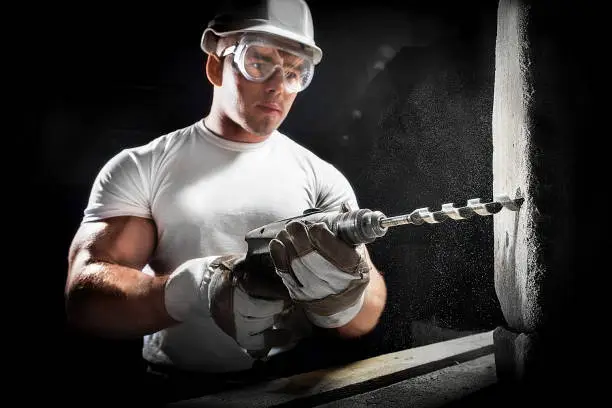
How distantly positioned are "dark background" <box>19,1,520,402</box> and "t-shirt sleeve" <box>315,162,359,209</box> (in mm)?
290

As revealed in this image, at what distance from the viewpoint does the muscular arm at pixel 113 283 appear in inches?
54.4

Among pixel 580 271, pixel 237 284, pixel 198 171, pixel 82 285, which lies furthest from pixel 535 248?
pixel 82 285

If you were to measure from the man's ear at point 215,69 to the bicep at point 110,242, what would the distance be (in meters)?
0.54

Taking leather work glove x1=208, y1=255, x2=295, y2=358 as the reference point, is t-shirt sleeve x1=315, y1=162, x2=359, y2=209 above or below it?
above

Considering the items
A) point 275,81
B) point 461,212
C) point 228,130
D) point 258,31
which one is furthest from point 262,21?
point 461,212

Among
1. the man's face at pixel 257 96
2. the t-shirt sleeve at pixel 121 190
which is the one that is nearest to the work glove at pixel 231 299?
the t-shirt sleeve at pixel 121 190

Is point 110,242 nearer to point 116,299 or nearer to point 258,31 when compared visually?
point 116,299

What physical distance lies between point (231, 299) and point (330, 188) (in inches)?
24.1

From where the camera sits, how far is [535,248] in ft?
3.17

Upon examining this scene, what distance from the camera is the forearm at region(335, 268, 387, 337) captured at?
5.48ft

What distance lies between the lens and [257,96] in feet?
4.92

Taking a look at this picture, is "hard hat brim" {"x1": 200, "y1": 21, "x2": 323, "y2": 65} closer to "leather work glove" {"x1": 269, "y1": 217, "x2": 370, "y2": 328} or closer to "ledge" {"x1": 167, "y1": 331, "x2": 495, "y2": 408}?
"leather work glove" {"x1": 269, "y1": 217, "x2": 370, "y2": 328}

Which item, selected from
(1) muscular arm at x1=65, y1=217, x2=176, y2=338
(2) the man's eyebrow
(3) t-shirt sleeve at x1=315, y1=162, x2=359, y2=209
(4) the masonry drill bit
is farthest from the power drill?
(2) the man's eyebrow

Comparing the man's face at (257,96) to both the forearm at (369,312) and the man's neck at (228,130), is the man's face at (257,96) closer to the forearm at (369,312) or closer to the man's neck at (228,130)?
the man's neck at (228,130)
